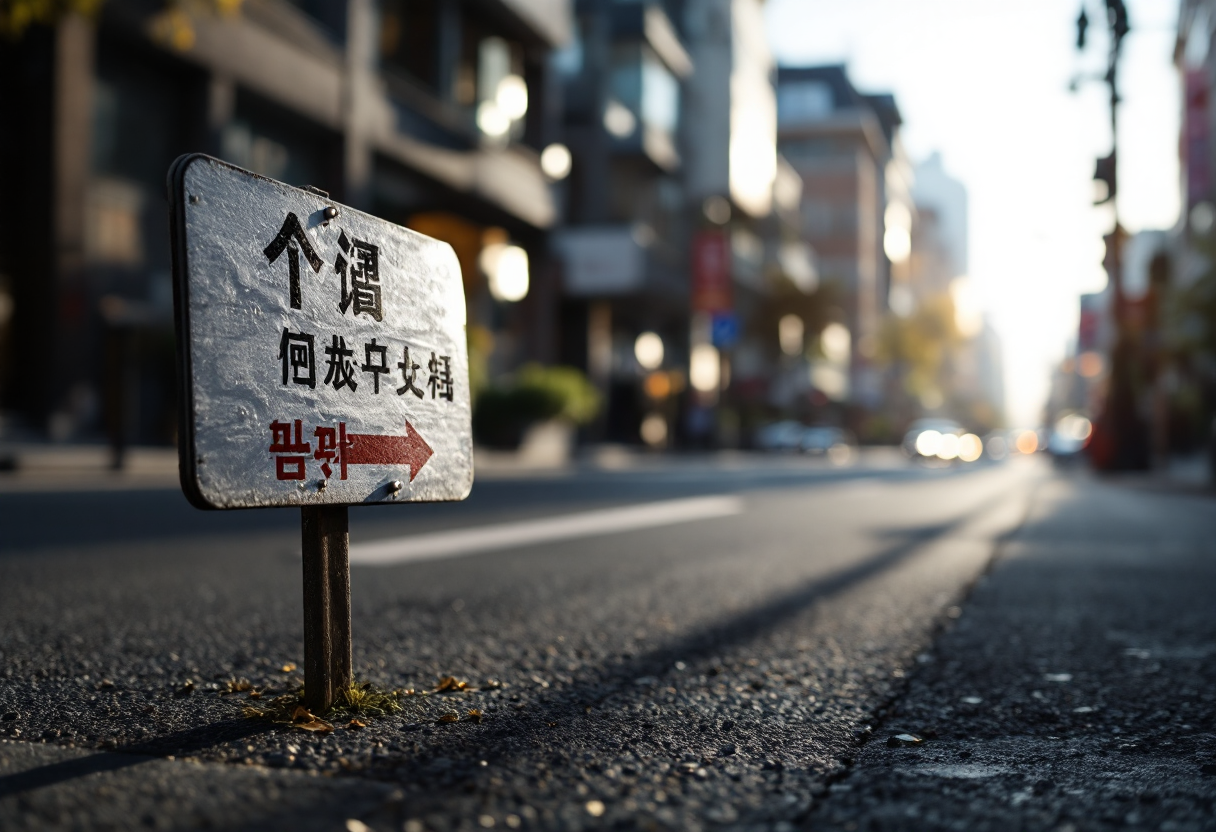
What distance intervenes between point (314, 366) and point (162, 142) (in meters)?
18.6

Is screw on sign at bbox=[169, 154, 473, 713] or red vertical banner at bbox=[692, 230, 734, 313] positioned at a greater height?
red vertical banner at bbox=[692, 230, 734, 313]

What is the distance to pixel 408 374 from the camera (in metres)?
2.44

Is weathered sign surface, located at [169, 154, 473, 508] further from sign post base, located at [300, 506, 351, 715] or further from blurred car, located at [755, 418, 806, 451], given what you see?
blurred car, located at [755, 418, 806, 451]

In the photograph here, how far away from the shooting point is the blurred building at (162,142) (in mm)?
16172

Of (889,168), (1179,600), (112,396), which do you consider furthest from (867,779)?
(889,168)

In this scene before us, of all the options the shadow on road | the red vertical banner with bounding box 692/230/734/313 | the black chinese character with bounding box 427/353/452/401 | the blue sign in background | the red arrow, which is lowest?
the shadow on road

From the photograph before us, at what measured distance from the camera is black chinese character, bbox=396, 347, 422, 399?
2.42 m

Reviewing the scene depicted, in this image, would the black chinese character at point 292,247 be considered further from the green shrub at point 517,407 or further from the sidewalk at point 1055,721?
the green shrub at point 517,407

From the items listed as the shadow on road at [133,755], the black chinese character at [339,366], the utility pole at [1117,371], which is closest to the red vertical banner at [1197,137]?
the utility pole at [1117,371]

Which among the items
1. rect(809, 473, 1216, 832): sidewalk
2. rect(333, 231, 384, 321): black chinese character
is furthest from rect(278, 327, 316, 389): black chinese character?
rect(809, 473, 1216, 832): sidewalk

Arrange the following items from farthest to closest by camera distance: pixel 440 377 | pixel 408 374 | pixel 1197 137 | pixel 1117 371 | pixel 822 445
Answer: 1. pixel 822 445
2. pixel 1197 137
3. pixel 1117 371
4. pixel 440 377
5. pixel 408 374

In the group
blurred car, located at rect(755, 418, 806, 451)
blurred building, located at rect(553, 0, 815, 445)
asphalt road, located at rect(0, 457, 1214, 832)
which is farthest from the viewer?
blurred car, located at rect(755, 418, 806, 451)

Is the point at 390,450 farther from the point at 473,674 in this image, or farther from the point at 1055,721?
the point at 1055,721

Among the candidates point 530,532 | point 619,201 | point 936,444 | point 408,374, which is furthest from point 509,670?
point 936,444
